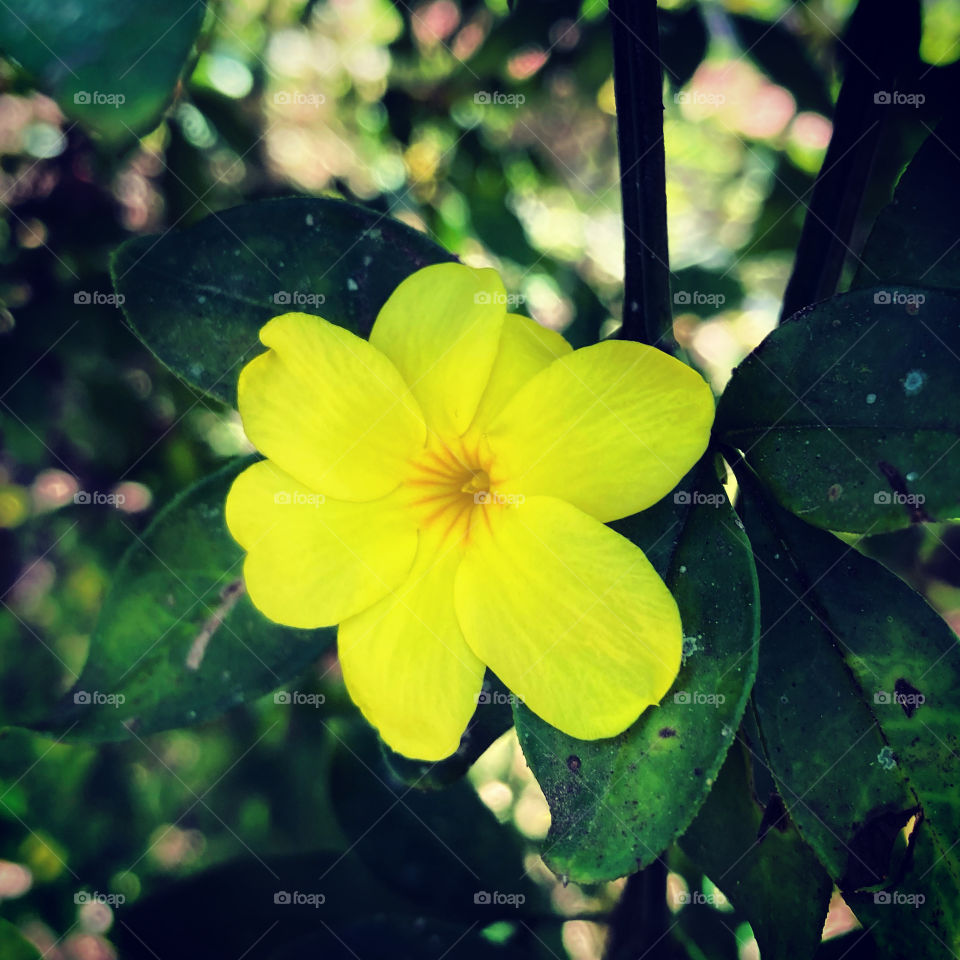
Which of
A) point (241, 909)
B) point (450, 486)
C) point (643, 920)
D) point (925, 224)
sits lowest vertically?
point (241, 909)

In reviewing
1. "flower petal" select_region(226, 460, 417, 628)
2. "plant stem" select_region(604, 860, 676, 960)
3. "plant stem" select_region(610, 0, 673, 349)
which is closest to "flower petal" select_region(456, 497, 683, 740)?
"flower petal" select_region(226, 460, 417, 628)

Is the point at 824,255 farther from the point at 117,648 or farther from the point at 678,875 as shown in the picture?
the point at 678,875

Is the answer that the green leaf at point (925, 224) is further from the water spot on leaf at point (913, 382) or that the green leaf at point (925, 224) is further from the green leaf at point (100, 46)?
the green leaf at point (100, 46)

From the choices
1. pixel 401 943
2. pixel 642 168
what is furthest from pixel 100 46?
pixel 401 943

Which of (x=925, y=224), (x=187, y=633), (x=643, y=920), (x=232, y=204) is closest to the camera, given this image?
(x=925, y=224)

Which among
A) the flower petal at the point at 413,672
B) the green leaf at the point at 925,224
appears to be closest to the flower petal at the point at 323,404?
the flower petal at the point at 413,672

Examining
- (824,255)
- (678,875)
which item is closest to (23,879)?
(678,875)

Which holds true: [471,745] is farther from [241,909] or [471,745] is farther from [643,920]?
[241,909]
